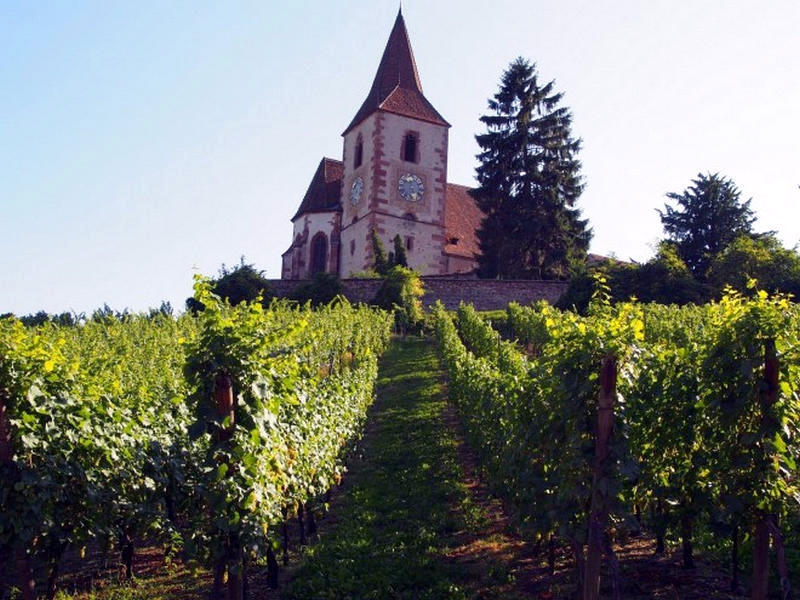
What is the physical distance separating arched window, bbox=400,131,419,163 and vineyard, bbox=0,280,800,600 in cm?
3293

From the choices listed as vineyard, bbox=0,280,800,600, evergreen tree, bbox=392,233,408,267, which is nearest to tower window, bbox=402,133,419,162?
evergreen tree, bbox=392,233,408,267


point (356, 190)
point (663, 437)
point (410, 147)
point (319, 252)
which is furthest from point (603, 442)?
point (319, 252)

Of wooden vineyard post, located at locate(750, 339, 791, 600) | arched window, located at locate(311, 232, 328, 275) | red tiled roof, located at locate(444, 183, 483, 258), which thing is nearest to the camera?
wooden vineyard post, located at locate(750, 339, 791, 600)

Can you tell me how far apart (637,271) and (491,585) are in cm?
2361

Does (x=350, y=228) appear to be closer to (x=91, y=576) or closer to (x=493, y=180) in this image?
(x=493, y=180)

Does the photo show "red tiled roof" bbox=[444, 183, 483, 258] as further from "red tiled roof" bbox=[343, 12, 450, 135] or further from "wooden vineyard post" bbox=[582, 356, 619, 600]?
"wooden vineyard post" bbox=[582, 356, 619, 600]

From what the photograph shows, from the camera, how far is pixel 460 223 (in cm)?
4322

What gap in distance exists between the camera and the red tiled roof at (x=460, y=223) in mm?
41250

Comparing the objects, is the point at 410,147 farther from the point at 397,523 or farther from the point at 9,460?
the point at 9,460

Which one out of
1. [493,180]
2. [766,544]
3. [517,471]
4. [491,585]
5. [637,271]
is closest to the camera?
[766,544]

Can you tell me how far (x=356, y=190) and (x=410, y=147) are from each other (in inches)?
132

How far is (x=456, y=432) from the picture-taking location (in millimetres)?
12383

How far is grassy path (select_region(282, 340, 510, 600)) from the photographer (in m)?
6.47

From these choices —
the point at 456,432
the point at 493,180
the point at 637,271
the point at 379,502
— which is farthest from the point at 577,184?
the point at 379,502
